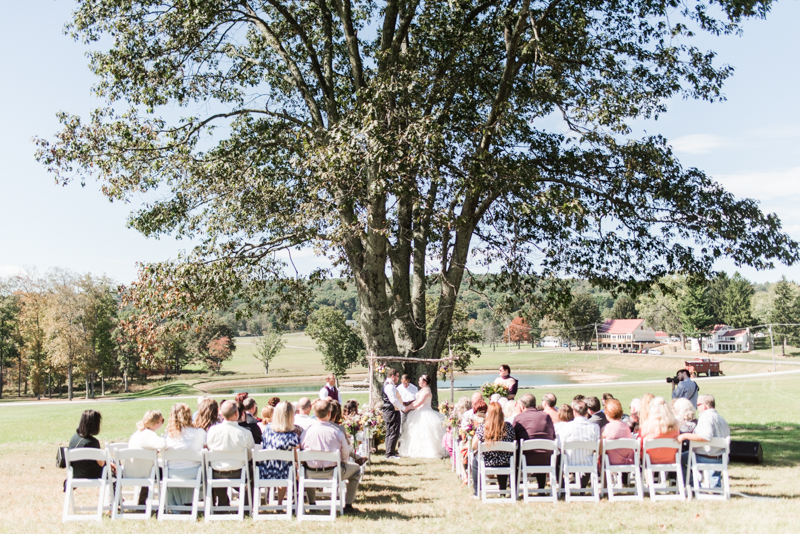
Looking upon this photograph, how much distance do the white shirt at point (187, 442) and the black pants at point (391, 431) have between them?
5710 mm

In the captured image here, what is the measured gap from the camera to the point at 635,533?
19.2ft

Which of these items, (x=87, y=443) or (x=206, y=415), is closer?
(x=87, y=443)

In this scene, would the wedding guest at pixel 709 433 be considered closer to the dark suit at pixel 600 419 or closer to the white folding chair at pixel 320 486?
the dark suit at pixel 600 419

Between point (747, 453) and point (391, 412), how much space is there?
6259mm

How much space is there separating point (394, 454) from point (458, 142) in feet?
21.7

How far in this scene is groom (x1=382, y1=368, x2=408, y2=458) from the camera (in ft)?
39.7

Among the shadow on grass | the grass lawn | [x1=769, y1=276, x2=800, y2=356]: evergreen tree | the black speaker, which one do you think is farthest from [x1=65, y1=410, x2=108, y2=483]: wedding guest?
[x1=769, y1=276, x2=800, y2=356]: evergreen tree

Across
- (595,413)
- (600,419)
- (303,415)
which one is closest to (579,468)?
(600,419)

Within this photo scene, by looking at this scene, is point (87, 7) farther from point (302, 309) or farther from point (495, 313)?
point (495, 313)

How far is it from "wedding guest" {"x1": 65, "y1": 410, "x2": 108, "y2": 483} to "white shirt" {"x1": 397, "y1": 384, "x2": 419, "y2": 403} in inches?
251

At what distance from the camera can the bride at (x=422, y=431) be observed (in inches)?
476

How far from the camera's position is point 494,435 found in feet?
25.2

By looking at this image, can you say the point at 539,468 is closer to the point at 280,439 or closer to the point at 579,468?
the point at 579,468

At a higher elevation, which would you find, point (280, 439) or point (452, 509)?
point (280, 439)
